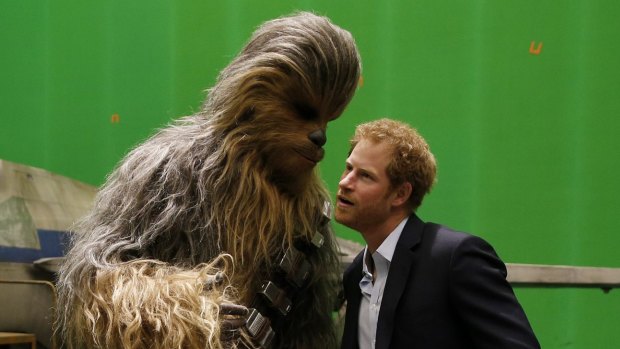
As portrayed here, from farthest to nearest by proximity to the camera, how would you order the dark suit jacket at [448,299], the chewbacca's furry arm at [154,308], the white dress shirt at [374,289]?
the white dress shirt at [374,289] → the dark suit jacket at [448,299] → the chewbacca's furry arm at [154,308]

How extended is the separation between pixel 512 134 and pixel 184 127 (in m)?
0.86

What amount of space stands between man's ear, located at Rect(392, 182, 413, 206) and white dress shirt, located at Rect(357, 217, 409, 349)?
42 mm

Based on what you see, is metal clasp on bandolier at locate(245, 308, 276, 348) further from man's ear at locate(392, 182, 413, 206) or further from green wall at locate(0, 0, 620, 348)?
green wall at locate(0, 0, 620, 348)

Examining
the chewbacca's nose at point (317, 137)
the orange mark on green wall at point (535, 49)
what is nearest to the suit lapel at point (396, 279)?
the chewbacca's nose at point (317, 137)

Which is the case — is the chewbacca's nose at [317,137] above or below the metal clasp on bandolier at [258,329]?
above

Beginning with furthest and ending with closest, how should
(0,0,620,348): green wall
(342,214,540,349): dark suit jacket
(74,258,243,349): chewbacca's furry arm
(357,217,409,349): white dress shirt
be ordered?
(0,0,620,348): green wall → (357,217,409,349): white dress shirt → (342,214,540,349): dark suit jacket → (74,258,243,349): chewbacca's furry arm

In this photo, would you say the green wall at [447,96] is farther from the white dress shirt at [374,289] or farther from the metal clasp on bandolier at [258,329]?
the metal clasp on bandolier at [258,329]

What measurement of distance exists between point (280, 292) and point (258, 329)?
0.09 metres

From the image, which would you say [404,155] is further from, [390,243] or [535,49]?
[535,49]

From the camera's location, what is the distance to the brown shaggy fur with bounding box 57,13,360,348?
4.57 feet

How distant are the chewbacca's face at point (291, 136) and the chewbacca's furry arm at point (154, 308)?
240mm

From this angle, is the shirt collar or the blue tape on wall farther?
the blue tape on wall

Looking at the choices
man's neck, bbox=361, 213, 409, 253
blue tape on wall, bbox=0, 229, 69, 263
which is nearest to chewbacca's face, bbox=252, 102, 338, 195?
man's neck, bbox=361, 213, 409, 253

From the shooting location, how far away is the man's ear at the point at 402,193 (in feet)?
5.13
